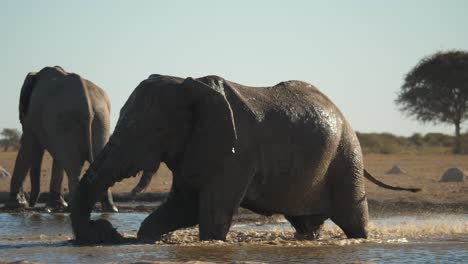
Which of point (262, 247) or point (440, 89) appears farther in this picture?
point (440, 89)

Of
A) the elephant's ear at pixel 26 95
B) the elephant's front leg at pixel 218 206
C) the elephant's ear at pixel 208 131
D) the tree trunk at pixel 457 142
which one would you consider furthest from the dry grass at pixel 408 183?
the tree trunk at pixel 457 142

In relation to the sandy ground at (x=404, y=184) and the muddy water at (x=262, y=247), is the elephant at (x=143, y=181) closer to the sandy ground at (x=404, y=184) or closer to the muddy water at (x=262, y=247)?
the muddy water at (x=262, y=247)

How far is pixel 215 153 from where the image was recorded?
10430mm

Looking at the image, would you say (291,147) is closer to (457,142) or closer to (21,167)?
(21,167)

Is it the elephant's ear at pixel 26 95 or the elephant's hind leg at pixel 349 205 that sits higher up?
the elephant's ear at pixel 26 95

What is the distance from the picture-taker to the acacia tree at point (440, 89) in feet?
149

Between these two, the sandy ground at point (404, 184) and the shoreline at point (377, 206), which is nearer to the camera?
the shoreline at point (377, 206)

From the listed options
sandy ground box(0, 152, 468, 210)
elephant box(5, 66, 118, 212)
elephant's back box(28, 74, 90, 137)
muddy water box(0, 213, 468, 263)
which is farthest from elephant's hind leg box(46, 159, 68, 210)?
muddy water box(0, 213, 468, 263)

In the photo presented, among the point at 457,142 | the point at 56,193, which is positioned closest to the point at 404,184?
the point at 56,193

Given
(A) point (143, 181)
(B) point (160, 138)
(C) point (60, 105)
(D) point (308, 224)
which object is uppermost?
(C) point (60, 105)

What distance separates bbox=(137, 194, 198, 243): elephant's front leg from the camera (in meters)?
10.9

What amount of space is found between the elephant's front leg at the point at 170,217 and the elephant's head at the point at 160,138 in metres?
0.42

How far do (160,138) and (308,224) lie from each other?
2275mm

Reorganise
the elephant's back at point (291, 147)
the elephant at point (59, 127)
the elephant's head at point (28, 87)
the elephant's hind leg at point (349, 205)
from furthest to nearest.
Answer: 1. the elephant's head at point (28, 87)
2. the elephant at point (59, 127)
3. the elephant's hind leg at point (349, 205)
4. the elephant's back at point (291, 147)
